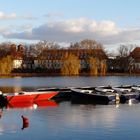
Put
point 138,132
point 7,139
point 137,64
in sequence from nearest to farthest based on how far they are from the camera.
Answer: point 7,139, point 138,132, point 137,64

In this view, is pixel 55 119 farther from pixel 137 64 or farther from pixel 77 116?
pixel 137 64

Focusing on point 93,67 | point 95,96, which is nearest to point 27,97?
point 95,96

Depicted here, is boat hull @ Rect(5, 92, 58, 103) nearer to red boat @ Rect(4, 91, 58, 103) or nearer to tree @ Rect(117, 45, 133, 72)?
red boat @ Rect(4, 91, 58, 103)

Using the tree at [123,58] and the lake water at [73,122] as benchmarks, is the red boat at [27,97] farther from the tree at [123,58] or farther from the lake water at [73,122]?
the tree at [123,58]

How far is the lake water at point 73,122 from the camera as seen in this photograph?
79.6ft

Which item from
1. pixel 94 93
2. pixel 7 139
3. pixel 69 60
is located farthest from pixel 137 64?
pixel 7 139

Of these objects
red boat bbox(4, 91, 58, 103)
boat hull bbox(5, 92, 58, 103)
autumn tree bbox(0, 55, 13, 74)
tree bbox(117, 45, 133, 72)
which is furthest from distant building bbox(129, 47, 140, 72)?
red boat bbox(4, 91, 58, 103)

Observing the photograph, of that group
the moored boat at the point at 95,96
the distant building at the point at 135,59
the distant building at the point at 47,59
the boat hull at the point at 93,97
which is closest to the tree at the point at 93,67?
the distant building at the point at 135,59

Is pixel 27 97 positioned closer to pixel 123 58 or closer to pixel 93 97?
pixel 93 97

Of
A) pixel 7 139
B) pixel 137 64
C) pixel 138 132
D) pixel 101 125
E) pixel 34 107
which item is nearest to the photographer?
pixel 7 139

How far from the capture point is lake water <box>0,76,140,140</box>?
79.6 ft

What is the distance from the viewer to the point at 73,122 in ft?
94.6

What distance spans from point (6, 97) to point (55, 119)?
10685 millimetres

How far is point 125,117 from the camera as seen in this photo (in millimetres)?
31516
